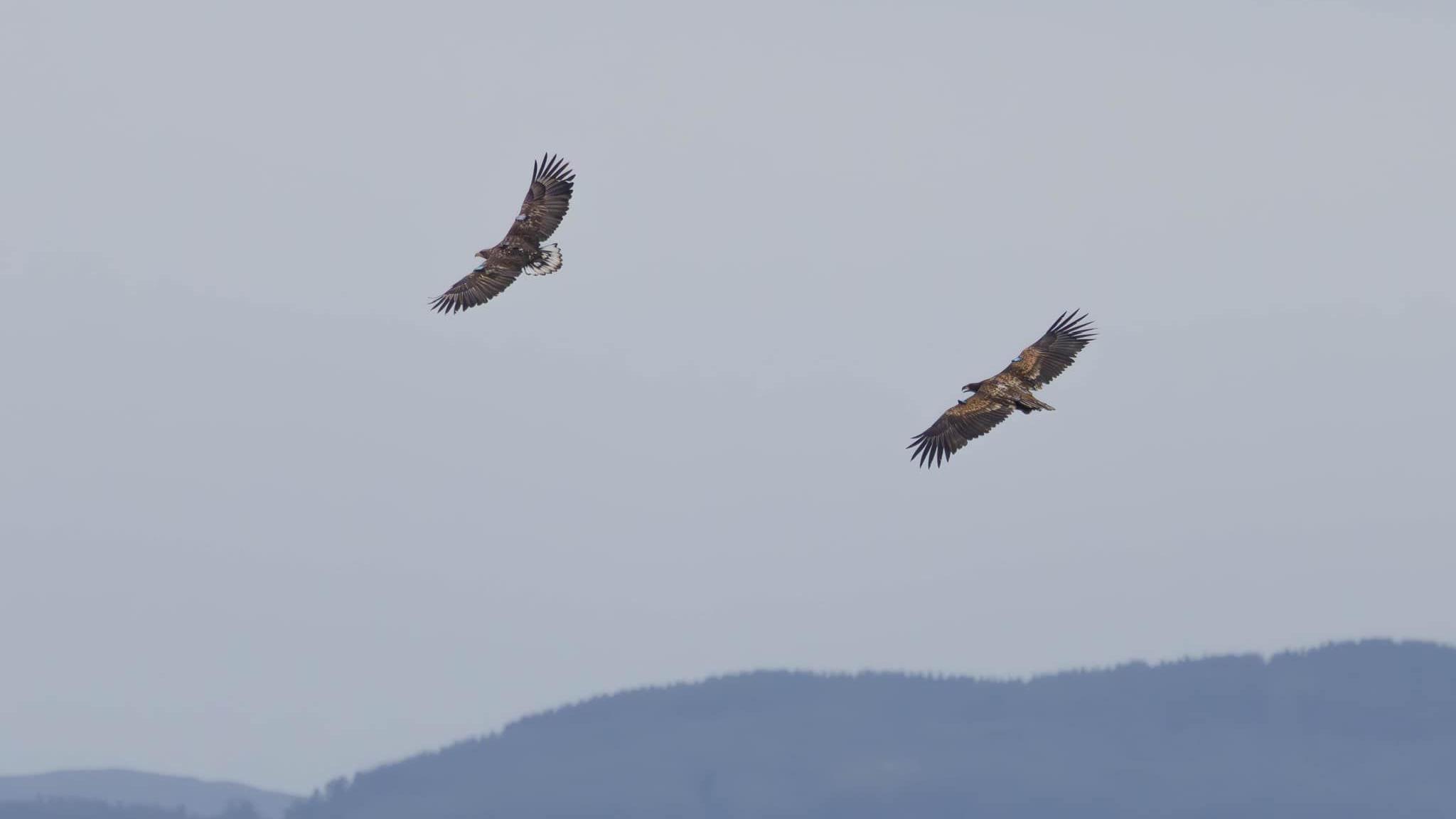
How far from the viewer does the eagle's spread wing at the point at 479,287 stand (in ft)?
229

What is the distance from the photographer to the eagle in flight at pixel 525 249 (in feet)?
230

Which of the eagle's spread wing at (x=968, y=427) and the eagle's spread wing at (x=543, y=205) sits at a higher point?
the eagle's spread wing at (x=543, y=205)

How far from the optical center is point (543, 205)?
70375 mm

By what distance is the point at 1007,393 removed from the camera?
64062mm

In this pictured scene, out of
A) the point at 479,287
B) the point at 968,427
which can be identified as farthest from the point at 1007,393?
the point at 479,287

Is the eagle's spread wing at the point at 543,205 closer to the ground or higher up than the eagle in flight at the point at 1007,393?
higher up

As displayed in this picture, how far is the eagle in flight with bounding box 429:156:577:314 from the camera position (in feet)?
230

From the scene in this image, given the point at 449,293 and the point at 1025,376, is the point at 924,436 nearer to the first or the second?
the point at 1025,376

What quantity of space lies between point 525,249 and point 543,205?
4.92 ft

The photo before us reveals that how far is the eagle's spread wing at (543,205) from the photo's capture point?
7031 cm

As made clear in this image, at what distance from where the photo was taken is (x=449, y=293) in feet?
230

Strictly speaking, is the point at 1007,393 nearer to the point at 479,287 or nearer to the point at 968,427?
the point at 968,427

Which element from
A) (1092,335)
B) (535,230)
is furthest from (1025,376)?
(535,230)

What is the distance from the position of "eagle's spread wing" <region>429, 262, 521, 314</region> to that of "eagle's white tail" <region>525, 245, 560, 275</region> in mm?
561
